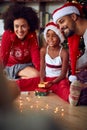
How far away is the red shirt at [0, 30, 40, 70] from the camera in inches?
94.5

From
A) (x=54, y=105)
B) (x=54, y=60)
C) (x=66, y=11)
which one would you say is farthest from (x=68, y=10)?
(x=54, y=105)

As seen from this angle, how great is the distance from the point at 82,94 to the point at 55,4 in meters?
2.28

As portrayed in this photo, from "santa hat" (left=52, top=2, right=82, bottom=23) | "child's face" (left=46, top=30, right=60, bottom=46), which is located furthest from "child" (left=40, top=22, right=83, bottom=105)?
"santa hat" (left=52, top=2, right=82, bottom=23)

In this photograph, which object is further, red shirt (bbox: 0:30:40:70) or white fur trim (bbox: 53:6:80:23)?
red shirt (bbox: 0:30:40:70)

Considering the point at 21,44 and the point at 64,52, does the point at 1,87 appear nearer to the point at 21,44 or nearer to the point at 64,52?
the point at 64,52

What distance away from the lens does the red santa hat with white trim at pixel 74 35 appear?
201 cm

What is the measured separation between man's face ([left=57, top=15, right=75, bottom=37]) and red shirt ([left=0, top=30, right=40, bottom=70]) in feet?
1.49

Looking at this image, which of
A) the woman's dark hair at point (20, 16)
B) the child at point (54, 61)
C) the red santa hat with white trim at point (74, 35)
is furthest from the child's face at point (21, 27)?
the red santa hat with white trim at point (74, 35)

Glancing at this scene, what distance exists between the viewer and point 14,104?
33cm

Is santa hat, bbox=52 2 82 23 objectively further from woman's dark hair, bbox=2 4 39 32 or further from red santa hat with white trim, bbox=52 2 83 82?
woman's dark hair, bbox=2 4 39 32

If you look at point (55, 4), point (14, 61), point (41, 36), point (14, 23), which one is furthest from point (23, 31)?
point (55, 4)

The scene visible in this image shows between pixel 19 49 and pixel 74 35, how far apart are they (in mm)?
560

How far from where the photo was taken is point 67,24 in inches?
78.3

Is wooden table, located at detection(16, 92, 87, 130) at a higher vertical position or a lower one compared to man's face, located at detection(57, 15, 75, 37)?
lower
